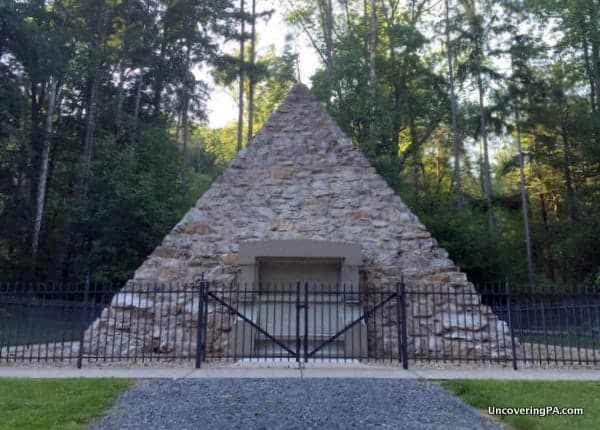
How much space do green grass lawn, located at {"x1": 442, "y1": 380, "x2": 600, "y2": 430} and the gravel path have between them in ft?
Answer: 0.92

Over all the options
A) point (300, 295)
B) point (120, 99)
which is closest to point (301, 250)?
point (300, 295)

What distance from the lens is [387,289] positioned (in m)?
9.98

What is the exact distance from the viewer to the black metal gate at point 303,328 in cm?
860

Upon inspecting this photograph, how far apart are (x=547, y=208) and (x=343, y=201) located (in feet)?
62.7

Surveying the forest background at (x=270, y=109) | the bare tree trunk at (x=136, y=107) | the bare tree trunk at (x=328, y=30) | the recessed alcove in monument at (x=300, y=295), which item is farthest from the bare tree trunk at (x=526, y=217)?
the bare tree trunk at (x=136, y=107)

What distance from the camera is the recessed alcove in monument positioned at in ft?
29.3

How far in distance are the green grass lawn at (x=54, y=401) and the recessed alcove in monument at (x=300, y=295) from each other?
285 centimetres

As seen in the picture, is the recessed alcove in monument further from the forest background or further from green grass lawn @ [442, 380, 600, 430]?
the forest background

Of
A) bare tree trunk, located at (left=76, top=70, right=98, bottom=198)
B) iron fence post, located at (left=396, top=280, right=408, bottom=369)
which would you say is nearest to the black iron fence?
iron fence post, located at (left=396, top=280, right=408, bottom=369)

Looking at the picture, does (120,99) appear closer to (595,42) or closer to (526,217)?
(526,217)

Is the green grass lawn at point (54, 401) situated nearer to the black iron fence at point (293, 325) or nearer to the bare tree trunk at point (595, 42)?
the black iron fence at point (293, 325)

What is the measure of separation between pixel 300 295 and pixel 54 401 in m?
5.16

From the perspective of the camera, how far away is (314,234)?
10.6 m

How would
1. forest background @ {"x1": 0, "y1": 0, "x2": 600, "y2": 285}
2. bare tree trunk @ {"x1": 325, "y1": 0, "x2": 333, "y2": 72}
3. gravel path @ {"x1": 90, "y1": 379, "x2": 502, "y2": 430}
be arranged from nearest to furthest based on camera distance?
gravel path @ {"x1": 90, "y1": 379, "x2": 502, "y2": 430} < forest background @ {"x1": 0, "y1": 0, "x2": 600, "y2": 285} < bare tree trunk @ {"x1": 325, "y1": 0, "x2": 333, "y2": 72}
